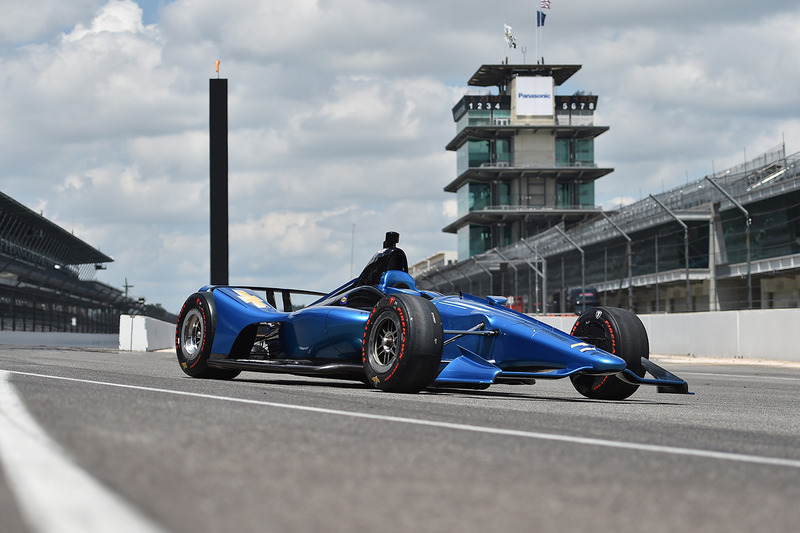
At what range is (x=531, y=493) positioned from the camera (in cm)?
313

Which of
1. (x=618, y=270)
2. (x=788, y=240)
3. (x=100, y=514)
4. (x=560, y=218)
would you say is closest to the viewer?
(x=100, y=514)

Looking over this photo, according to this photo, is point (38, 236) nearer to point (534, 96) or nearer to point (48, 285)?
point (48, 285)

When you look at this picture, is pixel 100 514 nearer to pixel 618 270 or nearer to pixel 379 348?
pixel 379 348

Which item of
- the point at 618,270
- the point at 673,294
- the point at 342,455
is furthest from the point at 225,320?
the point at 673,294

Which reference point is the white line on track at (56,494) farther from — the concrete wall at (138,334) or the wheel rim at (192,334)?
the concrete wall at (138,334)

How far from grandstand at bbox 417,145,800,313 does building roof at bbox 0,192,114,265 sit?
20827mm

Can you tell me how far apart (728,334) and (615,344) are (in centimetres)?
1668

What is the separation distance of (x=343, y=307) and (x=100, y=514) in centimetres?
681

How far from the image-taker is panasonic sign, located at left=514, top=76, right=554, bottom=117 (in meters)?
95.3

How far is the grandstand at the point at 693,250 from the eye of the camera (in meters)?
32.6

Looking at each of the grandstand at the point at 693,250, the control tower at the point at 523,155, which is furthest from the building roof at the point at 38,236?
the control tower at the point at 523,155

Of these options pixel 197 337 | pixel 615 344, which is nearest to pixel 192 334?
pixel 197 337

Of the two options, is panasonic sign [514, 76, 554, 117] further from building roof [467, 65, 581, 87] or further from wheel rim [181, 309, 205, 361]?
wheel rim [181, 309, 205, 361]

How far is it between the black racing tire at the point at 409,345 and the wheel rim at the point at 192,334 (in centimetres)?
274
